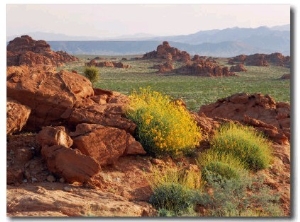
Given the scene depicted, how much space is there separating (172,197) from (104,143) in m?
1.60

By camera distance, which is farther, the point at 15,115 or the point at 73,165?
the point at 15,115

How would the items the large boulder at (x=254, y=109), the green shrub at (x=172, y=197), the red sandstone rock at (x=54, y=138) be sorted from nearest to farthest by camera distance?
the green shrub at (x=172, y=197) < the red sandstone rock at (x=54, y=138) < the large boulder at (x=254, y=109)

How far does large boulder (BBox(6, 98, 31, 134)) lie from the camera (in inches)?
333

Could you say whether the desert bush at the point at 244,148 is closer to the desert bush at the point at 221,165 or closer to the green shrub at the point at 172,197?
the desert bush at the point at 221,165

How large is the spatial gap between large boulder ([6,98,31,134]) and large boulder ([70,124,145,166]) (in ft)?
3.25

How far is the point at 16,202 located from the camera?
6.68 metres

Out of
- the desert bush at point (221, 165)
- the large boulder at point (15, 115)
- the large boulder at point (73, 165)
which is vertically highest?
the large boulder at point (15, 115)

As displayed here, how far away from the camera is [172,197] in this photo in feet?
24.1

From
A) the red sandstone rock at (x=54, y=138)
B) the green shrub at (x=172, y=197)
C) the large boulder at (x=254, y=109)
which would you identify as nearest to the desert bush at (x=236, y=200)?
the green shrub at (x=172, y=197)

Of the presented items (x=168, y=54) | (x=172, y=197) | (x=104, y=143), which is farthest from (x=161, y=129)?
(x=168, y=54)

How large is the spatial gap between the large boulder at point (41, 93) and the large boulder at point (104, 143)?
2.82 ft

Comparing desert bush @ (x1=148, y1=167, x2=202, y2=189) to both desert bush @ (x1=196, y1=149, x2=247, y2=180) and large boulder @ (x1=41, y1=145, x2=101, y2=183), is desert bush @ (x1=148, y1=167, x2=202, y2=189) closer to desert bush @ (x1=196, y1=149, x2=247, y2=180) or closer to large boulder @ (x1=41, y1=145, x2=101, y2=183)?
desert bush @ (x1=196, y1=149, x2=247, y2=180)

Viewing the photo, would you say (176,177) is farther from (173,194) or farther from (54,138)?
(54,138)

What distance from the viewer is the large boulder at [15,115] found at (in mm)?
8461
